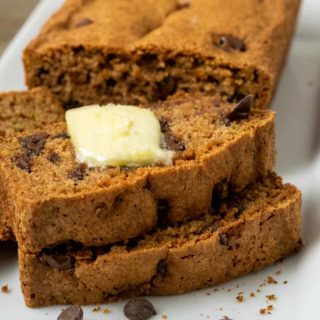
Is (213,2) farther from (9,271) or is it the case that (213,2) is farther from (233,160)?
(9,271)

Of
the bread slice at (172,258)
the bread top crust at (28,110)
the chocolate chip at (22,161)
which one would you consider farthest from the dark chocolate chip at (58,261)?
the bread top crust at (28,110)

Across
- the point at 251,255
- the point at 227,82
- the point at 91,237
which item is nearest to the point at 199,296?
the point at 251,255

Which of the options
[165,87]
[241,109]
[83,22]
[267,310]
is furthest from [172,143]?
[83,22]

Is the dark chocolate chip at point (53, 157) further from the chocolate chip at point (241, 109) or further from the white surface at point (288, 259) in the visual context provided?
the chocolate chip at point (241, 109)

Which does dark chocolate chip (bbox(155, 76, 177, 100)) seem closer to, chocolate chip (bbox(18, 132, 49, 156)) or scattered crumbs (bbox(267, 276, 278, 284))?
chocolate chip (bbox(18, 132, 49, 156))

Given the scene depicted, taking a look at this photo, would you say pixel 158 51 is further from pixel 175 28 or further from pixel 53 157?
pixel 53 157

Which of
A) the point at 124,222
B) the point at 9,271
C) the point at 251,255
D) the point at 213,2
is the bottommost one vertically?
the point at 9,271
